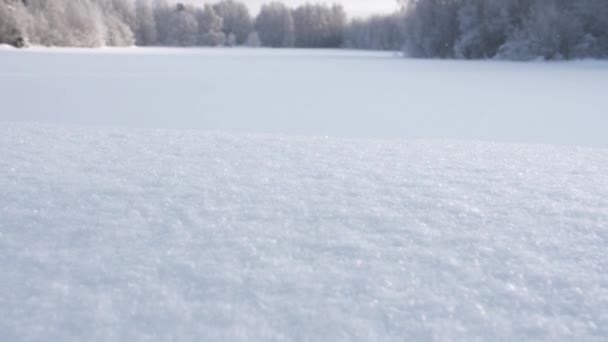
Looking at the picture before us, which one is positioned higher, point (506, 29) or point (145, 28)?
point (145, 28)

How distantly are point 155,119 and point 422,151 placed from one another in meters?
2.68

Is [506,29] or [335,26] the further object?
[335,26]

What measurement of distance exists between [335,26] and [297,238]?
61273mm

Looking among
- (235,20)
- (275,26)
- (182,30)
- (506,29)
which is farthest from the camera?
(235,20)

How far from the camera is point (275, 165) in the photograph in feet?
9.41

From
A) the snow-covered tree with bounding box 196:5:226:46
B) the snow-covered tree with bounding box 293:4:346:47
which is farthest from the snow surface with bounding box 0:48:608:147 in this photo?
the snow-covered tree with bounding box 293:4:346:47

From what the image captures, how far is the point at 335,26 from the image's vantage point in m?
61.2

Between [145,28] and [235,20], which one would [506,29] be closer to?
[145,28]

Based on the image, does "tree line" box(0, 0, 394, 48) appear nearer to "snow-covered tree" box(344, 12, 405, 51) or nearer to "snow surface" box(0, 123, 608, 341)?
"snow-covered tree" box(344, 12, 405, 51)

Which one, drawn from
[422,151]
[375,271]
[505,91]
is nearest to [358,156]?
[422,151]

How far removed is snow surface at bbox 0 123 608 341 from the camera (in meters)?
1.39

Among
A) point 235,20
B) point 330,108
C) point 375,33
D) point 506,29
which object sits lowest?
point 330,108

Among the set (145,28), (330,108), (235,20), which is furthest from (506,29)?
(235,20)

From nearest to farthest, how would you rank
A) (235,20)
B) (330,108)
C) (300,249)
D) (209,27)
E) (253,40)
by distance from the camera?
(300,249)
(330,108)
(253,40)
(209,27)
(235,20)
